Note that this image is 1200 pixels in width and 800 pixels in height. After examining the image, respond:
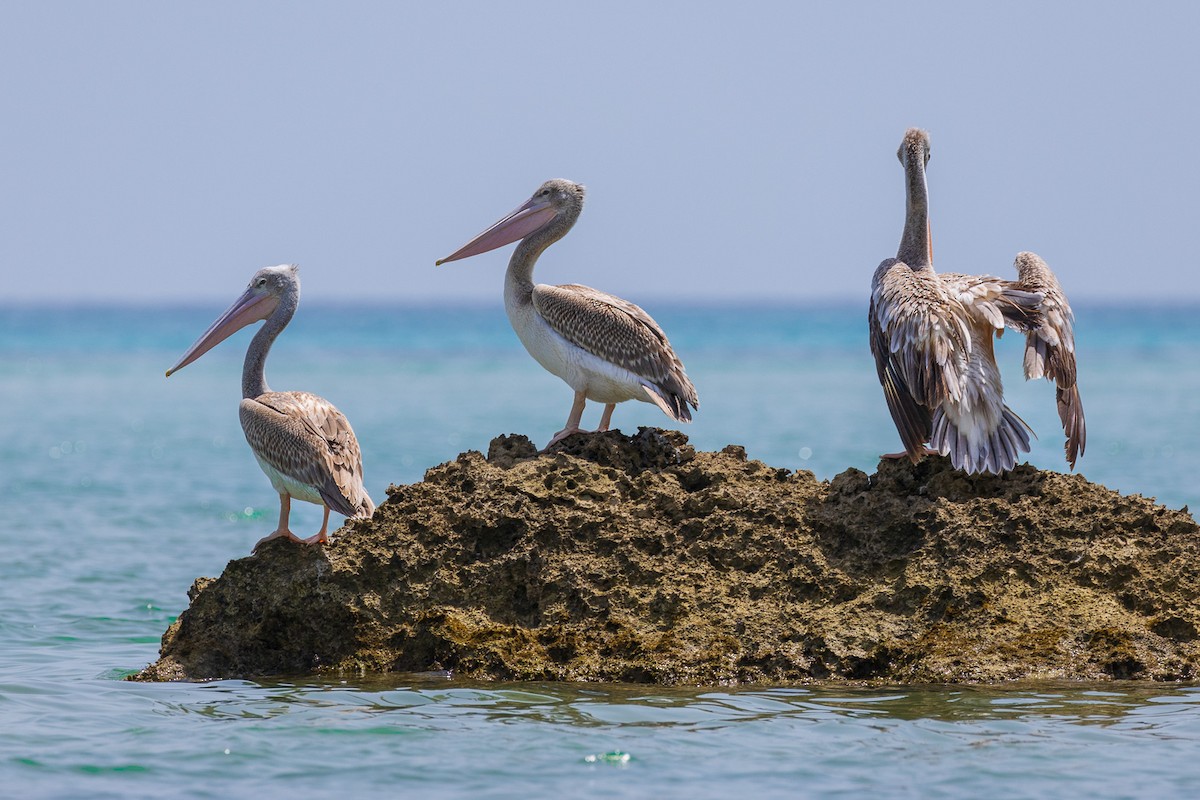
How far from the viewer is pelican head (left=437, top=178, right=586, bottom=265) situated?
26.8ft

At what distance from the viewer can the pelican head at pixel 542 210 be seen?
8180 mm

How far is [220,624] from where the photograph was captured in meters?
6.62

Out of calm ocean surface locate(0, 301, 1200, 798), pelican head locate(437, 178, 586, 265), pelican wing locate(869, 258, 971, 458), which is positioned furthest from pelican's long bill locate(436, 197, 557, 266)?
calm ocean surface locate(0, 301, 1200, 798)

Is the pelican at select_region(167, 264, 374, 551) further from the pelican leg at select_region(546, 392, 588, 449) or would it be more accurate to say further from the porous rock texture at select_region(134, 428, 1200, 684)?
the pelican leg at select_region(546, 392, 588, 449)

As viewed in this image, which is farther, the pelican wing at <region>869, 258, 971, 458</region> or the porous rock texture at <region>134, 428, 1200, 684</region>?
the pelican wing at <region>869, 258, 971, 458</region>

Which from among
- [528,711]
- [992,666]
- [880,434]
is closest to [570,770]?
[528,711]

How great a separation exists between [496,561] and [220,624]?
119 cm

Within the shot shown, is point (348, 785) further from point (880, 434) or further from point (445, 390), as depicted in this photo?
point (445, 390)

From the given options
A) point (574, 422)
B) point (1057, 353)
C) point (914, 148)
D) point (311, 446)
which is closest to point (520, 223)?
point (574, 422)

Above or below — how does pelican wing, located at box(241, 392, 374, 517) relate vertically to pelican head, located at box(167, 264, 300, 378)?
below

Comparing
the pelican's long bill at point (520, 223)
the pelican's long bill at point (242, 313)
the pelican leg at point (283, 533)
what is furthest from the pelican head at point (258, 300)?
the pelican leg at point (283, 533)

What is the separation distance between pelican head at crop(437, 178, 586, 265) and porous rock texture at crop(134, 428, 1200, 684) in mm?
1812

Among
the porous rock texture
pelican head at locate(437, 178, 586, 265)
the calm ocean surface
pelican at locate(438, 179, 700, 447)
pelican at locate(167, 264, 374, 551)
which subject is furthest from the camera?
pelican head at locate(437, 178, 586, 265)

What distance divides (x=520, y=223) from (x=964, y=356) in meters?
2.59
